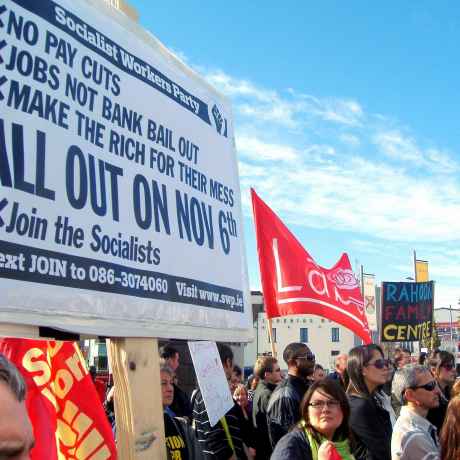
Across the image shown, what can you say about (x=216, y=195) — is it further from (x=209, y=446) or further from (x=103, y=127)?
(x=209, y=446)

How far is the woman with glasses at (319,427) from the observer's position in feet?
10.2

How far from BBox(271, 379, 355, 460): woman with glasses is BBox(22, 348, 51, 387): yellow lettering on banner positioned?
161 cm

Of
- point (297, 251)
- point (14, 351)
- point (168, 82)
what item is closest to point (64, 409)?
point (14, 351)

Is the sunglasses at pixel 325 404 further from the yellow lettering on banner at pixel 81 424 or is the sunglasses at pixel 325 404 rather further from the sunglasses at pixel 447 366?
the sunglasses at pixel 447 366

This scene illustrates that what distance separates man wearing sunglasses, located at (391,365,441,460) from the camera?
3.50 meters

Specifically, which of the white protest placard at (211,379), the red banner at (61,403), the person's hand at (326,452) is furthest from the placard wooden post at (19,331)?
the person's hand at (326,452)

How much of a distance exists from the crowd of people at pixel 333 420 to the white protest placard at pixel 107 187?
1165mm

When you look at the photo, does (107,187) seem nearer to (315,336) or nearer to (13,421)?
(13,421)

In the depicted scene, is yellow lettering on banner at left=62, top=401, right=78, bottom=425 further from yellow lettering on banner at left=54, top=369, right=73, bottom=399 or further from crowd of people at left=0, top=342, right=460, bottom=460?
crowd of people at left=0, top=342, right=460, bottom=460

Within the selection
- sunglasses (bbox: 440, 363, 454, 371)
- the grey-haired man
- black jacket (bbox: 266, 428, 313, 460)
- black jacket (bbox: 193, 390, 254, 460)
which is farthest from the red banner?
sunglasses (bbox: 440, 363, 454, 371)

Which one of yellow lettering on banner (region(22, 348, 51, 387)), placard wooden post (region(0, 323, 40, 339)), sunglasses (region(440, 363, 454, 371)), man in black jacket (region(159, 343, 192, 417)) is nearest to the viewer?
placard wooden post (region(0, 323, 40, 339))

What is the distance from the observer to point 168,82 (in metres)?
2.33

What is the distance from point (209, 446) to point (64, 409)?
2.48 m

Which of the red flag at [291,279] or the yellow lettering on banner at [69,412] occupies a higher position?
the red flag at [291,279]
